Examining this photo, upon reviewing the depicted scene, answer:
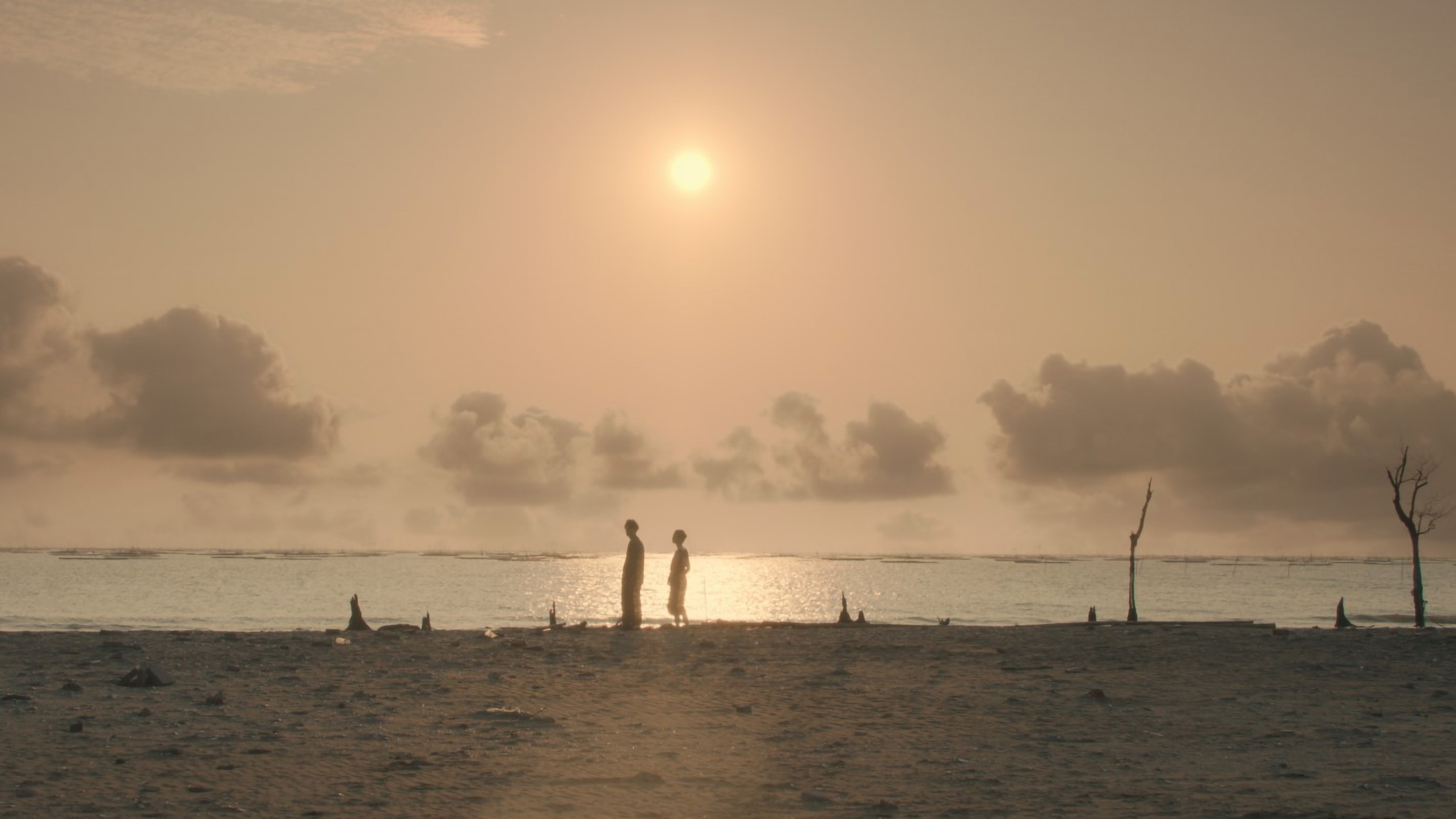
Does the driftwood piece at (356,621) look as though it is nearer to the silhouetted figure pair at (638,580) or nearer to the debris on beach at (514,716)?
the silhouetted figure pair at (638,580)

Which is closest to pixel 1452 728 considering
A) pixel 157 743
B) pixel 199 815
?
pixel 199 815

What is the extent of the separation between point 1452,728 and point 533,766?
35.1 ft

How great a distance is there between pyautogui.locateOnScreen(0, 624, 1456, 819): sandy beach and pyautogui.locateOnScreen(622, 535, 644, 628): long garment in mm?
3651

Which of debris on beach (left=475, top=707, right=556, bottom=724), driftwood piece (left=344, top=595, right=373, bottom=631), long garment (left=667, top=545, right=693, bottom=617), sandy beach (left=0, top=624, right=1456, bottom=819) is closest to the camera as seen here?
sandy beach (left=0, top=624, right=1456, bottom=819)

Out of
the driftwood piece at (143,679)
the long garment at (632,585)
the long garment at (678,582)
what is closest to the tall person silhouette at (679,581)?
the long garment at (678,582)

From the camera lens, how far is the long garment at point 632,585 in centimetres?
2691

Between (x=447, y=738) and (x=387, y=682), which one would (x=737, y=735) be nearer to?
(x=447, y=738)

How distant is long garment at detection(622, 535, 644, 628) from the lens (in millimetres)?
26906

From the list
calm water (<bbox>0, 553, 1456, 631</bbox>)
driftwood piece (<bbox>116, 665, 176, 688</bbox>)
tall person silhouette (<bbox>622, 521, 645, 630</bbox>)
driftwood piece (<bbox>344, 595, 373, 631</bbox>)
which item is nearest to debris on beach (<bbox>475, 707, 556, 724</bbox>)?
driftwood piece (<bbox>116, 665, 176, 688</bbox>)

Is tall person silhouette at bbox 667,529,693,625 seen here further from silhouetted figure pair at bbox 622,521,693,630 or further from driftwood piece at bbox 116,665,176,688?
driftwood piece at bbox 116,665,176,688

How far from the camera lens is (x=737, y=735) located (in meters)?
13.5

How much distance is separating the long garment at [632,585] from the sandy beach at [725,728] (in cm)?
365

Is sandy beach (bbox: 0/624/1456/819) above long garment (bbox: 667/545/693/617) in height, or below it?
below

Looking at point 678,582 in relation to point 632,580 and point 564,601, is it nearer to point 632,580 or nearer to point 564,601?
point 632,580
